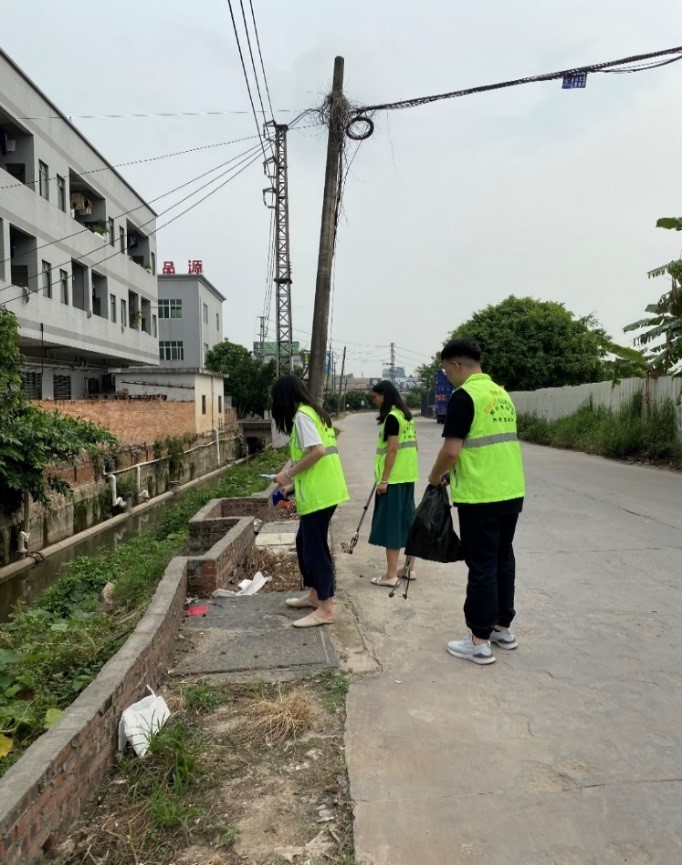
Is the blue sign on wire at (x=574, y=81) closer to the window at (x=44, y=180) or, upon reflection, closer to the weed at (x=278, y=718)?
the weed at (x=278, y=718)

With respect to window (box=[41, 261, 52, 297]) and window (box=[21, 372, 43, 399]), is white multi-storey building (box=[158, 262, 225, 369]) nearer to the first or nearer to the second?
window (box=[21, 372, 43, 399])

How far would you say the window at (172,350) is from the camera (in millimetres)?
52094

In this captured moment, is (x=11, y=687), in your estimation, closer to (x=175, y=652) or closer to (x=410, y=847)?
(x=175, y=652)

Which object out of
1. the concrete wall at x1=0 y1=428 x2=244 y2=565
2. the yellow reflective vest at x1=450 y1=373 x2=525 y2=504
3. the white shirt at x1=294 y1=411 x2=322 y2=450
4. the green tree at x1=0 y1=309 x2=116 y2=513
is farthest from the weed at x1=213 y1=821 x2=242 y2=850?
the green tree at x1=0 y1=309 x2=116 y2=513

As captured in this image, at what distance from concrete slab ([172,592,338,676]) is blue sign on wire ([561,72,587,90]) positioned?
915 centimetres

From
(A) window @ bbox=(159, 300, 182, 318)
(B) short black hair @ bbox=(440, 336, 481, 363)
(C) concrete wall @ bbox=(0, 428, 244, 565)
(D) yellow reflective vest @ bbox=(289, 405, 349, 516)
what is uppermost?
(A) window @ bbox=(159, 300, 182, 318)

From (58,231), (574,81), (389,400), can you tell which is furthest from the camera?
(58,231)

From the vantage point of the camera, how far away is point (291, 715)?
305 cm

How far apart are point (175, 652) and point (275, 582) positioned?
2.18m

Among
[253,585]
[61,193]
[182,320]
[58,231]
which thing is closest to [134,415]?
[58,231]

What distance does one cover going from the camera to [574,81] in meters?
10.1

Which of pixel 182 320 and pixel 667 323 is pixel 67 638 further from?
pixel 182 320

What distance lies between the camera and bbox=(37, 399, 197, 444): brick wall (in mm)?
16922

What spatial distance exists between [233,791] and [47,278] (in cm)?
2213
